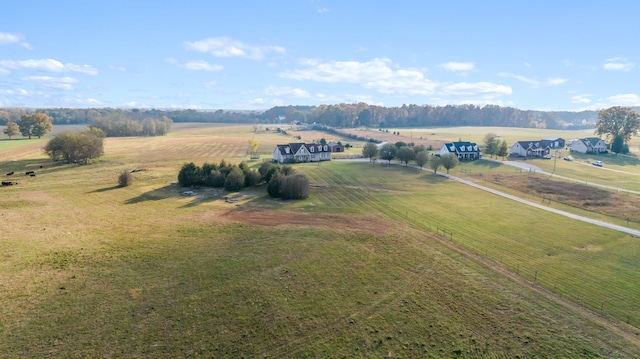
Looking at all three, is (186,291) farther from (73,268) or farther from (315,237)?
(315,237)

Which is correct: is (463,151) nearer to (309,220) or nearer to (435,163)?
(435,163)

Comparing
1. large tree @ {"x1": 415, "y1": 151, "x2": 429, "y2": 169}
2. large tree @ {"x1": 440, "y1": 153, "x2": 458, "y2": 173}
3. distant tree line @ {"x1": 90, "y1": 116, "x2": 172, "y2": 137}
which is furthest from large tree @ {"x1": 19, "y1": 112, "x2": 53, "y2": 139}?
large tree @ {"x1": 440, "y1": 153, "x2": 458, "y2": 173}

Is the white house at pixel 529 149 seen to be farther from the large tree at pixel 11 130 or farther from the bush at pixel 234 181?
the large tree at pixel 11 130

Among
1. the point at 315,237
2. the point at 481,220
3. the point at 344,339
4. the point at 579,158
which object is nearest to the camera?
the point at 344,339

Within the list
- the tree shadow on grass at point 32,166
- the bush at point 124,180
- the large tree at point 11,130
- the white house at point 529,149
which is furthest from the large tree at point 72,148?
the white house at point 529,149

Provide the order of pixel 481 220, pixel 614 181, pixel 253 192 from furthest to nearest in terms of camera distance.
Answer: pixel 614 181, pixel 253 192, pixel 481 220

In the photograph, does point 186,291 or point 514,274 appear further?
point 514,274

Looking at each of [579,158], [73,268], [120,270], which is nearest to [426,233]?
[120,270]
